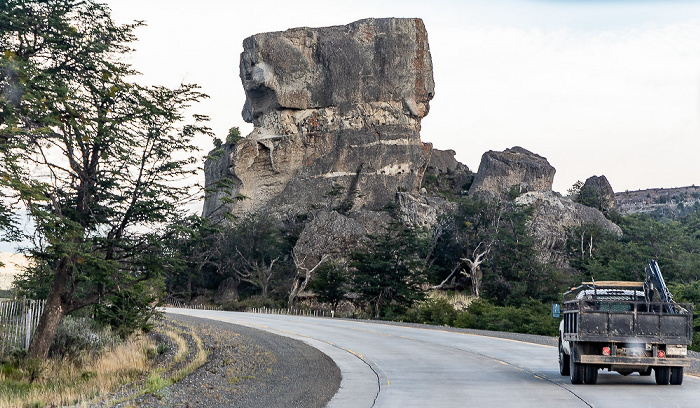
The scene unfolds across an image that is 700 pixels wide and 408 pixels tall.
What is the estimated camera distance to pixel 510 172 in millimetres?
101438

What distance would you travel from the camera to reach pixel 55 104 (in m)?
19.5

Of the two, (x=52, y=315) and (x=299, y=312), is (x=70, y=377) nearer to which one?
(x=52, y=315)

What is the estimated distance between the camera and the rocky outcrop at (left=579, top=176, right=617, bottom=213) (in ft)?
306

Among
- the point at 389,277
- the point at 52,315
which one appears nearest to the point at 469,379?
the point at 52,315

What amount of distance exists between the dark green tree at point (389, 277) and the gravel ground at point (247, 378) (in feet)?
74.8

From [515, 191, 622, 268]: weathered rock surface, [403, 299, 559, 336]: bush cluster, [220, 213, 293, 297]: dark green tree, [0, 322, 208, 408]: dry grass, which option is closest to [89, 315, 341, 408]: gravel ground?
[0, 322, 208, 408]: dry grass

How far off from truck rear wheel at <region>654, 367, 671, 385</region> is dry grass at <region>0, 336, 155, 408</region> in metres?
11.5

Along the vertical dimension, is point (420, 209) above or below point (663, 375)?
above

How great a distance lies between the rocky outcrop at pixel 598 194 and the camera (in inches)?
3666

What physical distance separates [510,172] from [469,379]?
88256mm

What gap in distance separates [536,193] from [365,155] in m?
22.4

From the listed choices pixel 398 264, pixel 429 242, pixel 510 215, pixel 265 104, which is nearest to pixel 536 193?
pixel 510 215

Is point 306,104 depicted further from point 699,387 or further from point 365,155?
point 699,387

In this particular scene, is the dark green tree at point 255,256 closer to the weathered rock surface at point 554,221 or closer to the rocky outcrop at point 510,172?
the weathered rock surface at point 554,221
